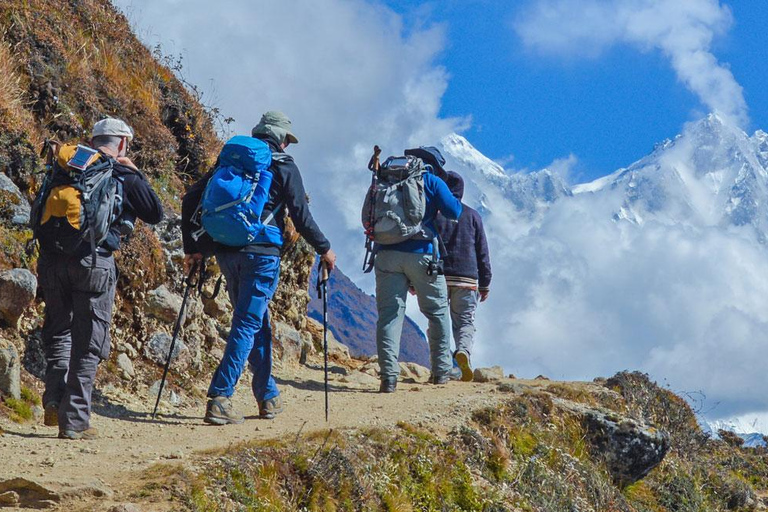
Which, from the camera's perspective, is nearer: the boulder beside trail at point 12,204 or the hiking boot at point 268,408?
the hiking boot at point 268,408

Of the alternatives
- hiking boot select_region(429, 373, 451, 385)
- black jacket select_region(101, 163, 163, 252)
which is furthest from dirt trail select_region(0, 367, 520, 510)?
black jacket select_region(101, 163, 163, 252)

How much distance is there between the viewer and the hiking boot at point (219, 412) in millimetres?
7332

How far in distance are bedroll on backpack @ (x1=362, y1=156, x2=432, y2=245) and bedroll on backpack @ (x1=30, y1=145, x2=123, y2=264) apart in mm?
3497

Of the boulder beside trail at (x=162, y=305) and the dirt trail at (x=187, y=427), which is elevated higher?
the boulder beside trail at (x=162, y=305)

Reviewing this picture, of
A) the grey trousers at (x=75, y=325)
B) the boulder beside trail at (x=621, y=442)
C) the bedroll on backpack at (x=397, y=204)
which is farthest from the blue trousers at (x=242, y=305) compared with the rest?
the boulder beside trail at (x=621, y=442)

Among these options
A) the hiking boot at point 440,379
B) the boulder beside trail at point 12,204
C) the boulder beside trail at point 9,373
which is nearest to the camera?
the boulder beside trail at point 9,373

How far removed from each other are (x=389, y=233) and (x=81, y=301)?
3.69 meters

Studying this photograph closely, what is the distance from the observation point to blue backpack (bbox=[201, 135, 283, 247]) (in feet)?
23.5

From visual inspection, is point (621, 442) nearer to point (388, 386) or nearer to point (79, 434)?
point (388, 386)

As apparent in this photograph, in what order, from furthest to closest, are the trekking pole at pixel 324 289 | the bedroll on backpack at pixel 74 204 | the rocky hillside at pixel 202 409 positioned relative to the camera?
the trekking pole at pixel 324 289 < the bedroll on backpack at pixel 74 204 < the rocky hillside at pixel 202 409

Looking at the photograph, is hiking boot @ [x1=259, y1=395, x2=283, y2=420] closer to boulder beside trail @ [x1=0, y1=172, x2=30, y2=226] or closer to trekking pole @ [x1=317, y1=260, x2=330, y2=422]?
trekking pole @ [x1=317, y1=260, x2=330, y2=422]

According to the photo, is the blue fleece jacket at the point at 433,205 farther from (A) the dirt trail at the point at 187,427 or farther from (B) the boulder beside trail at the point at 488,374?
(B) the boulder beside trail at the point at 488,374

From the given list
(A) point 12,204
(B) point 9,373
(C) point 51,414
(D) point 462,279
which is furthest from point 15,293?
(D) point 462,279

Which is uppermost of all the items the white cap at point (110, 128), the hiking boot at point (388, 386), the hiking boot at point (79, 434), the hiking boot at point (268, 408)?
the white cap at point (110, 128)
